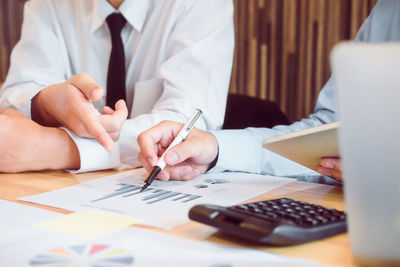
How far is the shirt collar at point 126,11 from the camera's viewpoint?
139 cm

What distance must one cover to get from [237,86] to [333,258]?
7.02 ft

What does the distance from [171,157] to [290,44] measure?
1.74 m

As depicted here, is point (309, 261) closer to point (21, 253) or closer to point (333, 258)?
point (333, 258)

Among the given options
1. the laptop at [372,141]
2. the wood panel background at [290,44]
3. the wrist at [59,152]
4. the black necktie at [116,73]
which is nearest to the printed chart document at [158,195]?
the wrist at [59,152]

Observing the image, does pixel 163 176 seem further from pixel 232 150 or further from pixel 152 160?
pixel 232 150

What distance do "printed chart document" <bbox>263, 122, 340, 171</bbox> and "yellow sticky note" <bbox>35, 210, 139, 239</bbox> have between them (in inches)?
9.5

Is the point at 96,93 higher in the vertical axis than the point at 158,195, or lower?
higher

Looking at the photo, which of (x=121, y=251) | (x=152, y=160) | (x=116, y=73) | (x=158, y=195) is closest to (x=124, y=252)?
(x=121, y=251)

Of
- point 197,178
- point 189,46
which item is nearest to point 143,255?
point 197,178

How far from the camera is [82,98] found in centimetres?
91

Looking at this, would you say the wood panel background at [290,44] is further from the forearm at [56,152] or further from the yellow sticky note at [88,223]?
the yellow sticky note at [88,223]

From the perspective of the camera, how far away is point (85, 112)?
879 millimetres

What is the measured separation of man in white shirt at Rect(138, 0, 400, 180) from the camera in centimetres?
80

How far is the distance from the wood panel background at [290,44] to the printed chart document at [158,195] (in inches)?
61.7
